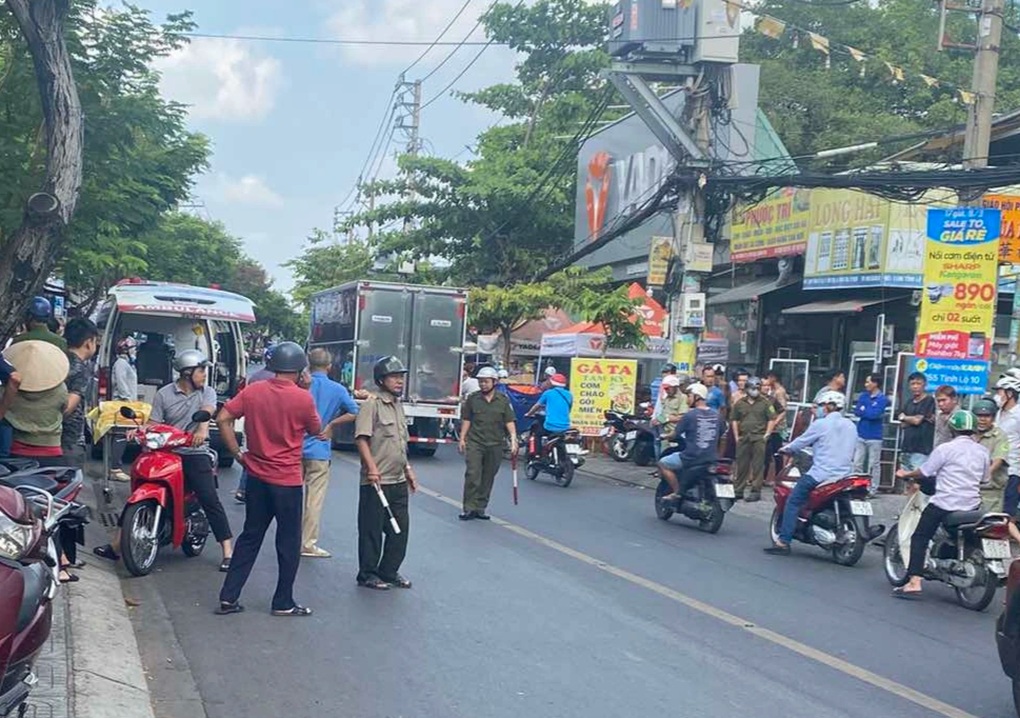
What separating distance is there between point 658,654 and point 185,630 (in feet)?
10.0

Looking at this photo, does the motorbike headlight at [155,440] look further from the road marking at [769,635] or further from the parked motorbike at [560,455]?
the parked motorbike at [560,455]

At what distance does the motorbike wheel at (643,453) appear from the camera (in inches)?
885

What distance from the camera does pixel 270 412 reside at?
814cm

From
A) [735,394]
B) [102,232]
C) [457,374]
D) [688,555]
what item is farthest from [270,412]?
[457,374]

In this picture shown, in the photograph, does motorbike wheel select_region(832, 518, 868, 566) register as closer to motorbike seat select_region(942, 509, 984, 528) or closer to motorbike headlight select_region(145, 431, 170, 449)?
motorbike seat select_region(942, 509, 984, 528)

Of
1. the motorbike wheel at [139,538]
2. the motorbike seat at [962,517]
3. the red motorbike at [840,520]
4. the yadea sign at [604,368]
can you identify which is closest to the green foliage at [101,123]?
the motorbike wheel at [139,538]

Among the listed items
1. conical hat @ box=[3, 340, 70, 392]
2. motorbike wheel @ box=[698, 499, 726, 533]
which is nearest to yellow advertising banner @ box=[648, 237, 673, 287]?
motorbike wheel @ box=[698, 499, 726, 533]

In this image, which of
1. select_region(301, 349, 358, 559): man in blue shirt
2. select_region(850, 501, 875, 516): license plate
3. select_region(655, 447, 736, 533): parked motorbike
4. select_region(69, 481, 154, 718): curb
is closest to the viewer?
select_region(69, 481, 154, 718): curb

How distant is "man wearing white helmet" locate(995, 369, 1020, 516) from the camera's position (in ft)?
38.7

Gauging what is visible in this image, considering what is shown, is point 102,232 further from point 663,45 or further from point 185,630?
point 663,45

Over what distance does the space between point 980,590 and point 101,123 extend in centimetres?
1026

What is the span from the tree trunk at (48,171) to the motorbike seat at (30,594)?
594cm

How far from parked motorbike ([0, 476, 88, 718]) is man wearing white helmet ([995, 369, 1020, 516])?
929 centimetres

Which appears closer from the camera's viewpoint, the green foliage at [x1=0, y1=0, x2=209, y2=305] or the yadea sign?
the green foliage at [x1=0, y1=0, x2=209, y2=305]
